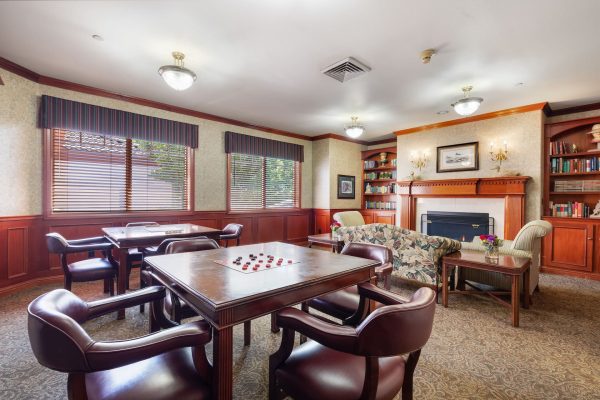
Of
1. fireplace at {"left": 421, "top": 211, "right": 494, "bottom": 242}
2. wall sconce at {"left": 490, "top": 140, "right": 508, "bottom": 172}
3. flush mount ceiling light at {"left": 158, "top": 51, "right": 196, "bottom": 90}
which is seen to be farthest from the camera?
fireplace at {"left": 421, "top": 211, "right": 494, "bottom": 242}

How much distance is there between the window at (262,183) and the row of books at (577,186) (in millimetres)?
5119

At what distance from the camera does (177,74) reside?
299 centimetres

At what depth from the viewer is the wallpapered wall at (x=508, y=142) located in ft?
15.6

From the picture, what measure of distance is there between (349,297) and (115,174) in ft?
13.7

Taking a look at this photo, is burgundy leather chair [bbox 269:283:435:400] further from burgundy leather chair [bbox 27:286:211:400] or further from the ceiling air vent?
the ceiling air vent

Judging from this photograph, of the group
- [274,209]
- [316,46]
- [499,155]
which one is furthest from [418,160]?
[316,46]

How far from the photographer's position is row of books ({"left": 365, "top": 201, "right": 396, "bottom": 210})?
24.2 ft

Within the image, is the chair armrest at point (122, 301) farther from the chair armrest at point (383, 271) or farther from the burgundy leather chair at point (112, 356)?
the chair armrest at point (383, 271)

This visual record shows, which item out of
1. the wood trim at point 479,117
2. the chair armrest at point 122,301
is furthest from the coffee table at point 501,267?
the wood trim at point 479,117

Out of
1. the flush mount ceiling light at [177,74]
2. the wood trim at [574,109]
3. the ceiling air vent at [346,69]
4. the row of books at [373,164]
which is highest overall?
the ceiling air vent at [346,69]

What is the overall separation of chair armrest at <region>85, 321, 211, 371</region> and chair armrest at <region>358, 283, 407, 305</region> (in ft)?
3.34

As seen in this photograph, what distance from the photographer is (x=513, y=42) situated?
2.84 metres

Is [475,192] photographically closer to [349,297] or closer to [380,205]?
[380,205]

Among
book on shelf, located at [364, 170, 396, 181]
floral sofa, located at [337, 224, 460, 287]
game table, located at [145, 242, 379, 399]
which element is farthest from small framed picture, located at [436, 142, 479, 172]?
game table, located at [145, 242, 379, 399]
